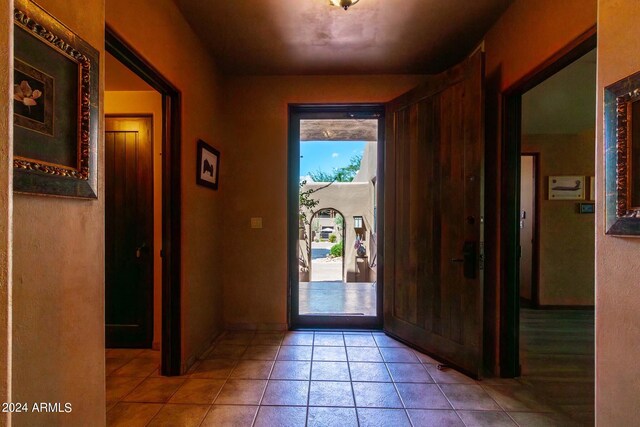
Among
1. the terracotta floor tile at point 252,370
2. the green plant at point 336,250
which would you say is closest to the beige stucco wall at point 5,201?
the terracotta floor tile at point 252,370

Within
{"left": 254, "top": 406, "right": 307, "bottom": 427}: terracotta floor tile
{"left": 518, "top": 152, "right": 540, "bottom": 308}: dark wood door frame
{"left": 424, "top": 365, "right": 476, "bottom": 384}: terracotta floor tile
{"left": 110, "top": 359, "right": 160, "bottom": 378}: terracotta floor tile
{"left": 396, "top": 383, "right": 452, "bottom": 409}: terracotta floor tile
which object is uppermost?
{"left": 518, "top": 152, "right": 540, "bottom": 308}: dark wood door frame

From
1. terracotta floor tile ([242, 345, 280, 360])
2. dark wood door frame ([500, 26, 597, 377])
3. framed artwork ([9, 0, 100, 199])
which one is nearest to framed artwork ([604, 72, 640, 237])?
dark wood door frame ([500, 26, 597, 377])

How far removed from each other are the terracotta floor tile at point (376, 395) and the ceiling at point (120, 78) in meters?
2.75

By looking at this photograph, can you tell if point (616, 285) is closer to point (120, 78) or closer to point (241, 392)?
point (241, 392)

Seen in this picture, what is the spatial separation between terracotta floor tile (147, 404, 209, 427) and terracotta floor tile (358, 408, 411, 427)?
0.92 meters

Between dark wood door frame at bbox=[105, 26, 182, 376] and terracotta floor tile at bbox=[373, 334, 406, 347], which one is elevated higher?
→ dark wood door frame at bbox=[105, 26, 182, 376]

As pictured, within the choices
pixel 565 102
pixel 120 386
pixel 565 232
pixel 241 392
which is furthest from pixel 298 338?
pixel 565 232

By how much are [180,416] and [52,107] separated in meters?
1.68

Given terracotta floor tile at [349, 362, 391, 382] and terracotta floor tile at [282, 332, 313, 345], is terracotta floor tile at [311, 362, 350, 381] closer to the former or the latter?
terracotta floor tile at [349, 362, 391, 382]

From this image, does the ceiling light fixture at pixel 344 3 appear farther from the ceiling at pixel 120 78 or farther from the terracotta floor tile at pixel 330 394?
the terracotta floor tile at pixel 330 394

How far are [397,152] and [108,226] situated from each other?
2.71 metres

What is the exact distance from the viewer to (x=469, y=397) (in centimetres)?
185

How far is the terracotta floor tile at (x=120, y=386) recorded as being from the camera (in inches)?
73.1

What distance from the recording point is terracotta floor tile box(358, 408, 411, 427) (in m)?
1.60
